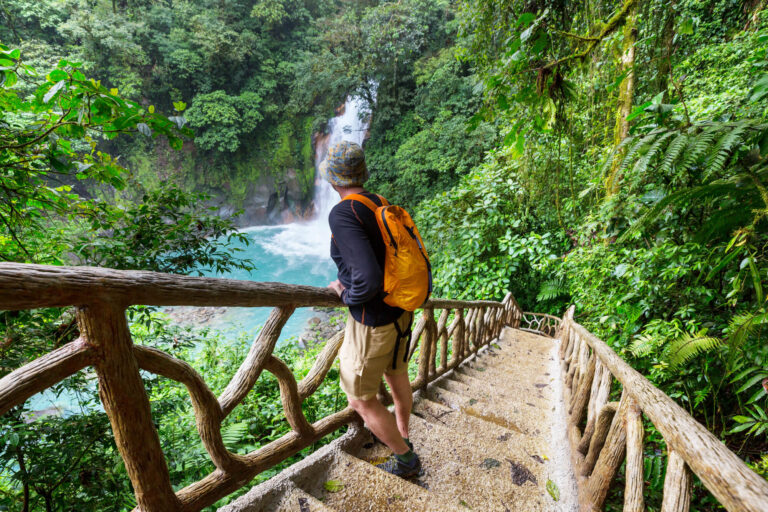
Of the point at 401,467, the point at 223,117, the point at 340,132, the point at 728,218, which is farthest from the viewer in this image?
the point at 340,132

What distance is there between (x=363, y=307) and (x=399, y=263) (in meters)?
0.26

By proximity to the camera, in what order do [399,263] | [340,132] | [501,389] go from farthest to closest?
[340,132] → [501,389] → [399,263]

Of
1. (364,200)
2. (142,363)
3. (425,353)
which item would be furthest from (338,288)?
(425,353)

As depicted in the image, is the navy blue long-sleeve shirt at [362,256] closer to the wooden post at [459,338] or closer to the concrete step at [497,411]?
the concrete step at [497,411]

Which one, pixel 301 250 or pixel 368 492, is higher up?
pixel 301 250

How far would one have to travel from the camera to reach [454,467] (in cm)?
177

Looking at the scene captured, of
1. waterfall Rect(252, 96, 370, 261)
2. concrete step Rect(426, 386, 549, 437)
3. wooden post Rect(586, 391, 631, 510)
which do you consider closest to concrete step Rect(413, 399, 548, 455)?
concrete step Rect(426, 386, 549, 437)

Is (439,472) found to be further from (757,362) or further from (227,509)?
(757,362)

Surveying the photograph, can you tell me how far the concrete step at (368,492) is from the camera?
141cm

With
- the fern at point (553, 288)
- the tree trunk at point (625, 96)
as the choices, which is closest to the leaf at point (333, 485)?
the tree trunk at point (625, 96)

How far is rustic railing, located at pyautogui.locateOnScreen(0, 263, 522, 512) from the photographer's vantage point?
0.68m

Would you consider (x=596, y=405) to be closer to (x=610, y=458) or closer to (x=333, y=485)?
(x=610, y=458)

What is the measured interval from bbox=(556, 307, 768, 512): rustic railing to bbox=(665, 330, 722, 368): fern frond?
27.3 inches

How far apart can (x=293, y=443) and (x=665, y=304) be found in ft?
11.1
